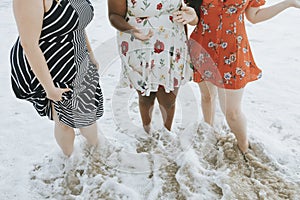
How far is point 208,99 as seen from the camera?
6.51ft

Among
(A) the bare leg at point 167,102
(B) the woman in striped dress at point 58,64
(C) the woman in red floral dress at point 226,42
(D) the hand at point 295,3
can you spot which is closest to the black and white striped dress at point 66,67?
(B) the woman in striped dress at point 58,64

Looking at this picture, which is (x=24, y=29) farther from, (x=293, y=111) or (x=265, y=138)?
(x=293, y=111)

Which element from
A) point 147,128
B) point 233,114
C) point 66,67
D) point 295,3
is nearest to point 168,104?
point 147,128

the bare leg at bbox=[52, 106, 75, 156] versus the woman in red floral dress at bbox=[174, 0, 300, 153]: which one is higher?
the woman in red floral dress at bbox=[174, 0, 300, 153]

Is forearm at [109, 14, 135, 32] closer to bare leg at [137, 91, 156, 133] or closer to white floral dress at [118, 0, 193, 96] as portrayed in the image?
white floral dress at [118, 0, 193, 96]

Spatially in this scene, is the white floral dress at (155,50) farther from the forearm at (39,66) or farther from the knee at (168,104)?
the forearm at (39,66)

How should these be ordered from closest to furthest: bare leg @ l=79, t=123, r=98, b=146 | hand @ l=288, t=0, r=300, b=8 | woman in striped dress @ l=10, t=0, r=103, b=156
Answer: woman in striped dress @ l=10, t=0, r=103, b=156
hand @ l=288, t=0, r=300, b=8
bare leg @ l=79, t=123, r=98, b=146

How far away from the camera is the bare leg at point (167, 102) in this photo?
1.94 metres

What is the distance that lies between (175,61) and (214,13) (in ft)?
0.99

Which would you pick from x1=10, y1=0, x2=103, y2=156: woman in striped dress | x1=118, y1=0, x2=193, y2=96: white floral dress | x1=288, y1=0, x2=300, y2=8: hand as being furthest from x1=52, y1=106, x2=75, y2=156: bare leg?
x1=288, y1=0, x2=300, y2=8: hand

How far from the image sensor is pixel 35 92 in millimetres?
1550

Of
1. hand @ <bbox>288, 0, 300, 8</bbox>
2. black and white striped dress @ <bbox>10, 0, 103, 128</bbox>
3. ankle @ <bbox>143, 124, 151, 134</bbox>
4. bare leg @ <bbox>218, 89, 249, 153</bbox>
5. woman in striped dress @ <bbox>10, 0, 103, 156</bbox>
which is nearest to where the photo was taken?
woman in striped dress @ <bbox>10, 0, 103, 156</bbox>

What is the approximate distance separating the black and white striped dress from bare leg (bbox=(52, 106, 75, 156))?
0.22ft

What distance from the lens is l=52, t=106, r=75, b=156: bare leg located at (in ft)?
5.86
